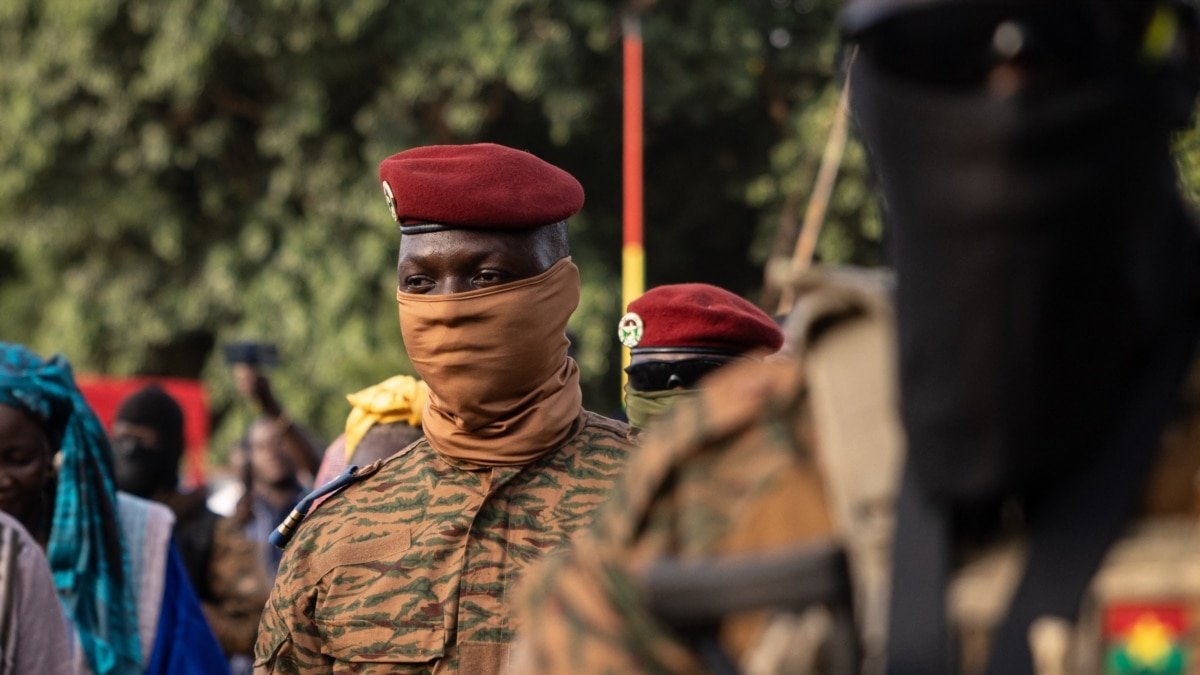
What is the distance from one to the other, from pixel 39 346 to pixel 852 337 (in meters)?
19.8

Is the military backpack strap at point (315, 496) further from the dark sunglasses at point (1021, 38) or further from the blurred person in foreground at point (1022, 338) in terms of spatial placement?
the dark sunglasses at point (1021, 38)

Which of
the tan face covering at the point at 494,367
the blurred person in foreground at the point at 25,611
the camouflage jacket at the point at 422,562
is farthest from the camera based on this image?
the blurred person in foreground at the point at 25,611

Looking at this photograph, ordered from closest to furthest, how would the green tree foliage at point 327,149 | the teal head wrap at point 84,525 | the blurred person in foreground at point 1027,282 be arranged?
the blurred person in foreground at point 1027,282 → the teal head wrap at point 84,525 → the green tree foliage at point 327,149

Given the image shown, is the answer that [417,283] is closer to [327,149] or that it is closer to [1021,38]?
[1021,38]

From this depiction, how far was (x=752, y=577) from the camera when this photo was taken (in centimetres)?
186

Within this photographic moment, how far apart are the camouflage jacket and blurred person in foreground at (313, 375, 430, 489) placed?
180cm

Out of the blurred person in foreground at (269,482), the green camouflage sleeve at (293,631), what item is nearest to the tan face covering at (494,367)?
the green camouflage sleeve at (293,631)

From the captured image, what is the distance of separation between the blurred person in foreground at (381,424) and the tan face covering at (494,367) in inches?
69.2

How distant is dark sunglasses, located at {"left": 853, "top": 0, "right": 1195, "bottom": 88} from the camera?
70.5 inches

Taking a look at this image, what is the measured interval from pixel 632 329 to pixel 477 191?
47.3 inches

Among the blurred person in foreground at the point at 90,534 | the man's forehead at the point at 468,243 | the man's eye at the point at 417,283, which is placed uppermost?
the man's forehead at the point at 468,243

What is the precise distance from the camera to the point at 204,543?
6609 millimetres

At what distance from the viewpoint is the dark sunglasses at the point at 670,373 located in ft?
15.7

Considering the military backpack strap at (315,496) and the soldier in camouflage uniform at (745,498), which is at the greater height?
the soldier in camouflage uniform at (745,498)
